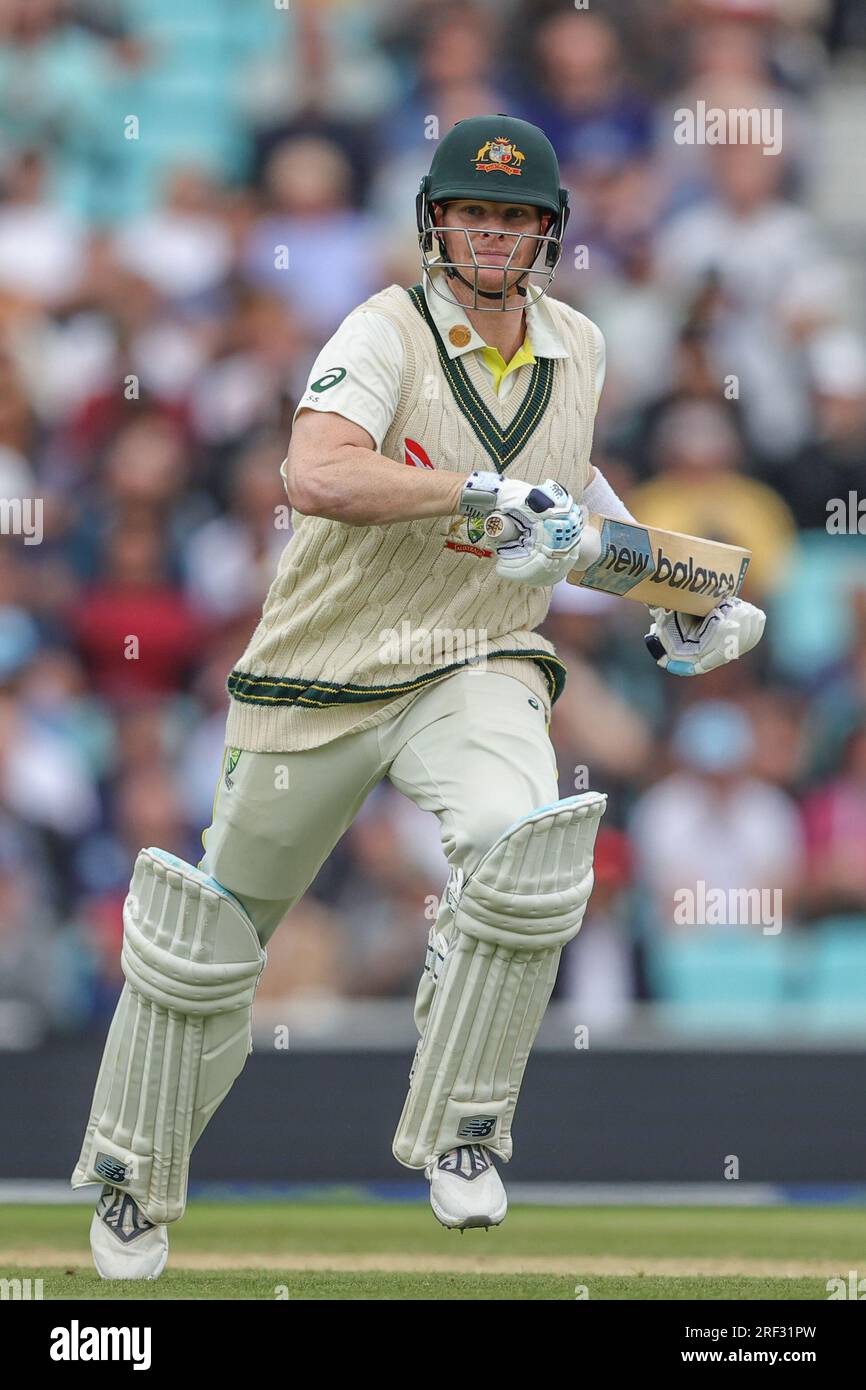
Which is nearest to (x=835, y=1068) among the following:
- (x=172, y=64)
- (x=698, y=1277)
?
(x=698, y=1277)

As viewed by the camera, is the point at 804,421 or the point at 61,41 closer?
the point at 804,421

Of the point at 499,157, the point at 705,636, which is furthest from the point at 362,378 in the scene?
the point at 705,636

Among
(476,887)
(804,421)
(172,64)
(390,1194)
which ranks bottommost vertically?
(390,1194)

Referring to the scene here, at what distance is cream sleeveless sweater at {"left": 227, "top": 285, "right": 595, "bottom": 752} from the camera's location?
3748 mm

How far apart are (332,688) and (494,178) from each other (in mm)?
948

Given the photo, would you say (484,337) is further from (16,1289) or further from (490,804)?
(16,1289)

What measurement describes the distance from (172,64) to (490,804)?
15.6 feet

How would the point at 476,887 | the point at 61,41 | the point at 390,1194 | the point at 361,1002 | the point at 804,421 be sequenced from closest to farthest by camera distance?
the point at 476,887 → the point at 390,1194 → the point at 361,1002 → the point at 804,421 → the point at 61,41

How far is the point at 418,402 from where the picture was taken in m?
3.73

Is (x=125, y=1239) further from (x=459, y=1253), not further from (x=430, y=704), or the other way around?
(x=430, y=704)

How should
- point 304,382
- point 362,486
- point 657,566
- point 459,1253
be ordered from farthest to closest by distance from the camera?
point 304,382 < point 459,1253 < point 657,566 < point 362,486

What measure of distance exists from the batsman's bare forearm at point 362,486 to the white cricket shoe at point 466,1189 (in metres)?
1.11

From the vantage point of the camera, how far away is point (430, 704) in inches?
148

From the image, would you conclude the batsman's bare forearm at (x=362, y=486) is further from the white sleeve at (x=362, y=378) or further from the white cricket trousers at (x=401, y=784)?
the white cricket trousers at (x=401, y=784)
